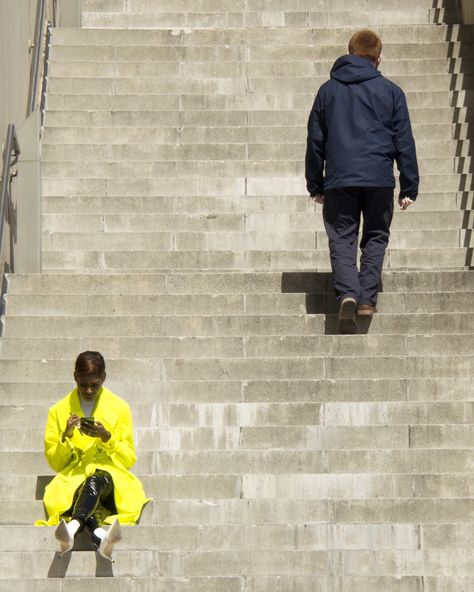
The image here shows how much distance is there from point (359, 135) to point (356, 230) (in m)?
0.57

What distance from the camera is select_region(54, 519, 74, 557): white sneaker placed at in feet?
29.0

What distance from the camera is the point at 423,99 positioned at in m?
14.4

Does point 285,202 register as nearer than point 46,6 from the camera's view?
Yes

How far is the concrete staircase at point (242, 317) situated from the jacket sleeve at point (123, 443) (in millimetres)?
272

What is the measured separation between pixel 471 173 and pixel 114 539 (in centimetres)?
560

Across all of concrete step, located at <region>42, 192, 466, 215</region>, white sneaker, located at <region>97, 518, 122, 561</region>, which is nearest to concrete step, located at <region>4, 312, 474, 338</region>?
concrete step, located at <region>42, 192, 466, 215</region>

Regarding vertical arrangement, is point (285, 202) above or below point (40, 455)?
above

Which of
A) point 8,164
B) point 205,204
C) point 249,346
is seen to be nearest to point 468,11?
point 205,204

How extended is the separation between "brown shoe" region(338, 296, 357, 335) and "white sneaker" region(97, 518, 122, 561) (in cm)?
253

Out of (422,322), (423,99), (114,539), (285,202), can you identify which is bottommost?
(114,539)

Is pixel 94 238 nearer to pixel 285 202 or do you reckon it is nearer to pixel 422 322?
pixel 285 202

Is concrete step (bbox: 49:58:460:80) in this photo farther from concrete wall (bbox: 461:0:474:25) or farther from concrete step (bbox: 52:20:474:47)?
concrete wall (bbox: 461:0:474:25)

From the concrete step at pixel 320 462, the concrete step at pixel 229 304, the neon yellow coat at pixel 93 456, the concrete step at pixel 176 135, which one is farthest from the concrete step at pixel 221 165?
the neon yellow coat at pixel 93 456

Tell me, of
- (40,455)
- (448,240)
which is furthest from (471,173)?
(40,455)
